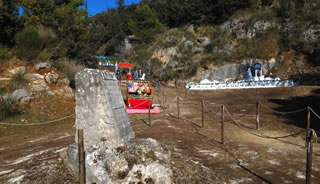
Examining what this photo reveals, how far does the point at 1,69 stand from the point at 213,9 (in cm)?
3370

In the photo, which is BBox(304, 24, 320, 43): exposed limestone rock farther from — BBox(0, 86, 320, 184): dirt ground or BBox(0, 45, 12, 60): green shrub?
BBox(0, 45, 12, 60): green shrub

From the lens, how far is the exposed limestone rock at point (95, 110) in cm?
416

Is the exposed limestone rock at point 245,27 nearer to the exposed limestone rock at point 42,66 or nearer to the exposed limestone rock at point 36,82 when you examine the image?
the exposed limestone rock at point 42,66

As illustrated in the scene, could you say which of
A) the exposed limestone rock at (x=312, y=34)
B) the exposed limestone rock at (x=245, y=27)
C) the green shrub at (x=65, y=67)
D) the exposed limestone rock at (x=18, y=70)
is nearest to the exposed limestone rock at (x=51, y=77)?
the green shrub at (x=65, y=67)

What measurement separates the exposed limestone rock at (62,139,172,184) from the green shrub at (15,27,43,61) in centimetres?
1191

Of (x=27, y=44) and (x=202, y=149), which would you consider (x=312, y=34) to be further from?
(x=27, y=44)

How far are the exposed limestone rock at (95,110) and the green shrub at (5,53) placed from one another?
1128cm

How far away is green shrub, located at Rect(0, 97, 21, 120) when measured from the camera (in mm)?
9602

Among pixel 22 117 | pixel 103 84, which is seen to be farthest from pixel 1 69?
pixel 103 84

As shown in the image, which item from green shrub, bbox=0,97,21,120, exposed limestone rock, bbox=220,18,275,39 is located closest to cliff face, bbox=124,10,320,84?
exposed limestone rock, bbox=220,18,275,39

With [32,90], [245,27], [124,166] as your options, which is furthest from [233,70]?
[124,166]

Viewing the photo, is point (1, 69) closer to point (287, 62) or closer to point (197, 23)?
point (287, 62)

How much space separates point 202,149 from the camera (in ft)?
19.3

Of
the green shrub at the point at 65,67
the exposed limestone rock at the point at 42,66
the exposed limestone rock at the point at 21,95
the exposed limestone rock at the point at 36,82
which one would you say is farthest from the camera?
the green shrub at the point at 65,67
